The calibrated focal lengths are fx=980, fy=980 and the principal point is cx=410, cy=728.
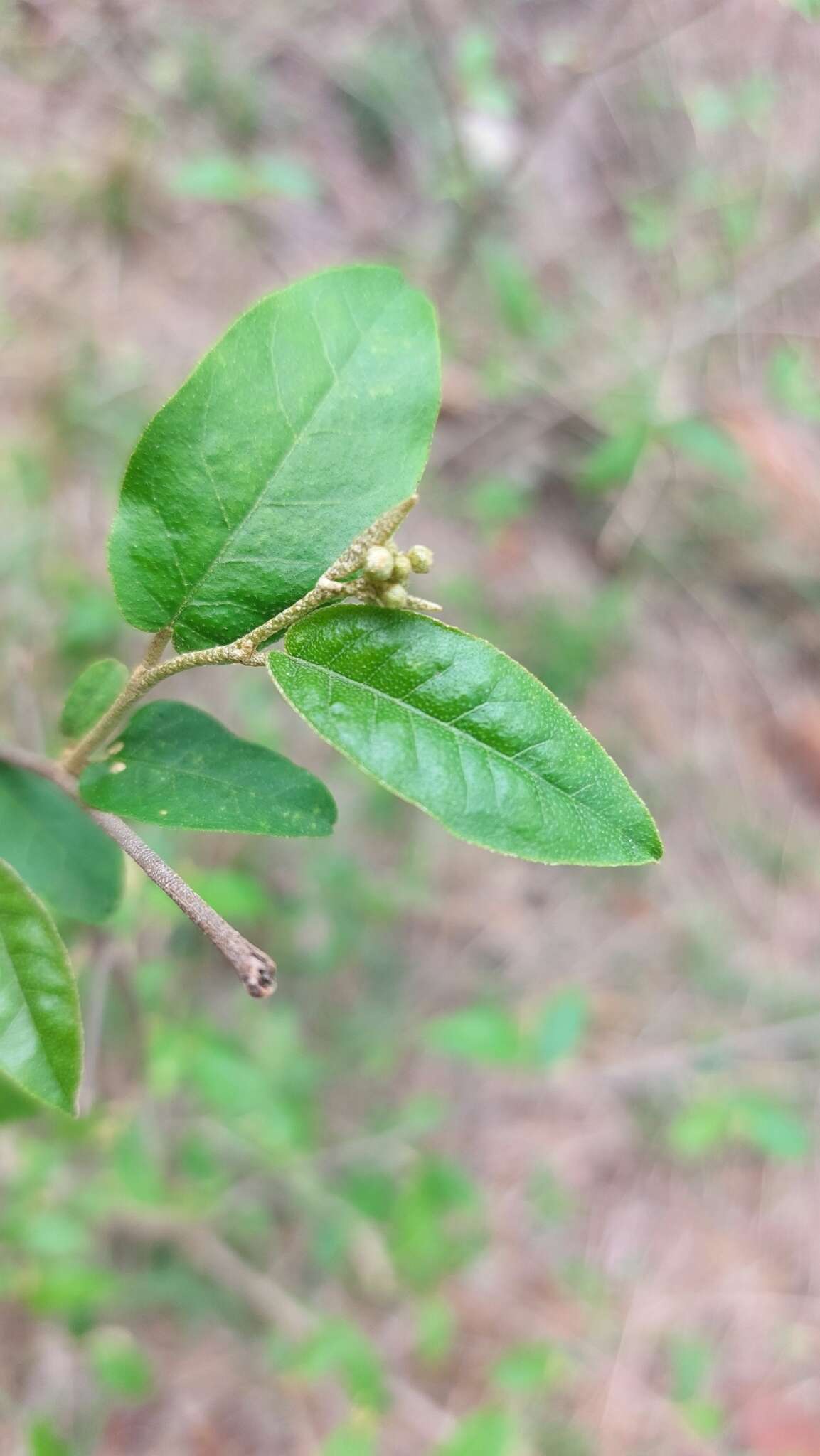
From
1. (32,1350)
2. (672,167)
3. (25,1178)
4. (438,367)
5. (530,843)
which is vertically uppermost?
(672,167)

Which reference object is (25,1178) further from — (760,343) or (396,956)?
(760,343)

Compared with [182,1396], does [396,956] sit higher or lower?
higher

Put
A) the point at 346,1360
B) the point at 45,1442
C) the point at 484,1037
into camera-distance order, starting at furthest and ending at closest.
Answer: the point at 484,1037, the point at 346,1360, the point at 45,1442

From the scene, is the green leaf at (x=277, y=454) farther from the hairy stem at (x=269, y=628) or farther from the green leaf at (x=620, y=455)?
the green leaf at (x=620, y=455)

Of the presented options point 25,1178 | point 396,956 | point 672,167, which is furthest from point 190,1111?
point 672,167

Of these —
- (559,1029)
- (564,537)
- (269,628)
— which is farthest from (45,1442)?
(564,537)

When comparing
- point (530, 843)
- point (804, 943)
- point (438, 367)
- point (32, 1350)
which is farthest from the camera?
point (804, 943)

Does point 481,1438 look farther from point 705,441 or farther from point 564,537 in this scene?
point 564,537
